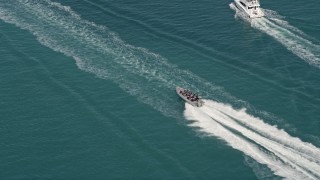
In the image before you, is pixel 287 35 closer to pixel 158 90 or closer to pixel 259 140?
pixel 158 90

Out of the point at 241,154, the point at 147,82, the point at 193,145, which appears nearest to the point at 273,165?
the point at 241,154

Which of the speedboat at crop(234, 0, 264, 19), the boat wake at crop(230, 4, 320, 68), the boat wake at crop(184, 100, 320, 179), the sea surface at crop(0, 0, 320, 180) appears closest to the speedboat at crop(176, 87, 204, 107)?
the boat wake at crop(184, 100, 320, 179)

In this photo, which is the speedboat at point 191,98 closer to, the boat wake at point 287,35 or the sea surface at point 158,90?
the sea surface at point 158,90

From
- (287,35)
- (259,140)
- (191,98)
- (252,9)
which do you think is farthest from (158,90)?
(252,9)

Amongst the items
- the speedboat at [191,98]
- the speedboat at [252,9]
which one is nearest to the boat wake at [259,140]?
the speedboat at [191,98]

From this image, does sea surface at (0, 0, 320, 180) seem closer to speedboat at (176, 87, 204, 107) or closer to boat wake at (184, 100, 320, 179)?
boat wake at (184, 100, 320, 179)

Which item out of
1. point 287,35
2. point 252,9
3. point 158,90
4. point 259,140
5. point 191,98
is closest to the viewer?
point 259,140
